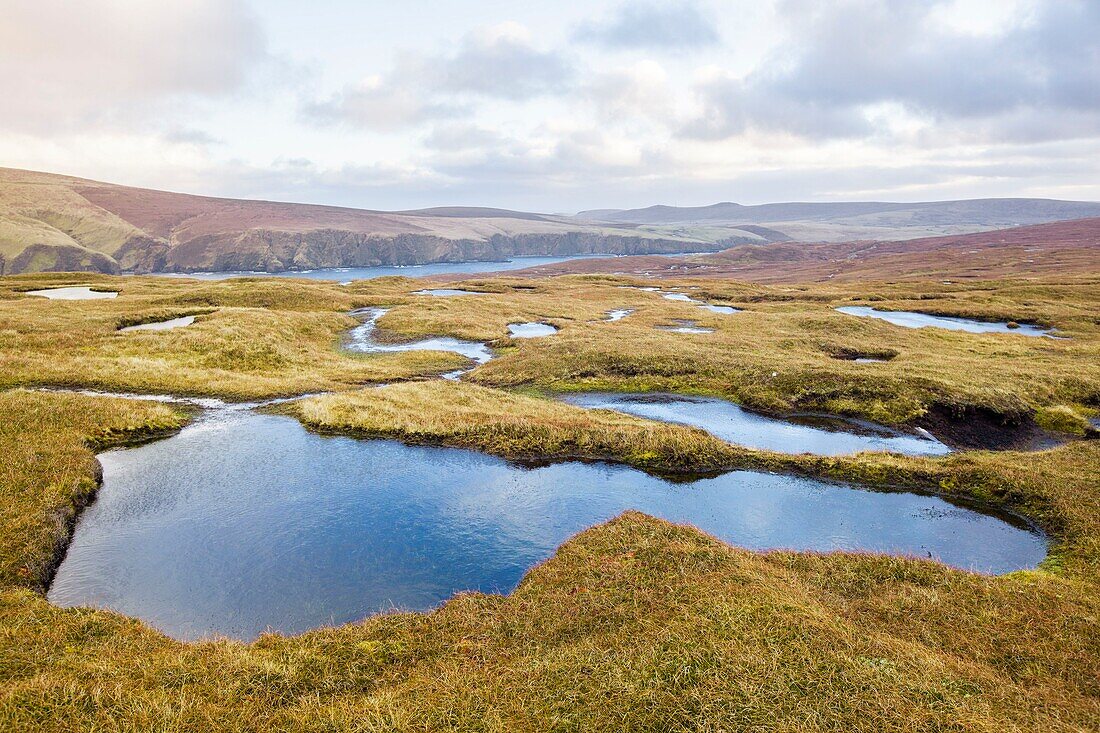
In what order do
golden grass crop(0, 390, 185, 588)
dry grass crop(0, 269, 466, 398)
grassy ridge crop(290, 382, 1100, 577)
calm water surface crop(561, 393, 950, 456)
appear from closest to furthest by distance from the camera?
golden grass crop(0, 390, 185, 588)
grassy ridge crop(290, 382, 1100, 577)
calm water surface crop(561, 393, 950, 456)
dry grass crop(0, 269, 466, 398)

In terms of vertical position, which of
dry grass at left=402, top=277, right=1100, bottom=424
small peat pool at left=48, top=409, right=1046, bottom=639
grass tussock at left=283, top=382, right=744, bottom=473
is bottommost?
small peat pool at left=48, top=409, right=1046, bottom=639

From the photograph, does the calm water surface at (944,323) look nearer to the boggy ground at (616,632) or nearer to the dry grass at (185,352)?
the boggy ground at (616,632)

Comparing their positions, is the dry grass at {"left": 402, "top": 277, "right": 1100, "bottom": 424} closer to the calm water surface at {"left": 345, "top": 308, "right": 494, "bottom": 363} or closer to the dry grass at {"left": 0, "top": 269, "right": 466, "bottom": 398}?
the calm water surface at {"left": 345, "top": 308, "right": 494, "bottom": 363}

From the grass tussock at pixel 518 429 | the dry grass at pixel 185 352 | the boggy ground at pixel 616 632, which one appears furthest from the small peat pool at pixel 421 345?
the boggy ground at pixel 616 632

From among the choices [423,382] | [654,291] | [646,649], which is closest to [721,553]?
[646,649]

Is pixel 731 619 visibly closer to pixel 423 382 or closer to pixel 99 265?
pixel 423 382

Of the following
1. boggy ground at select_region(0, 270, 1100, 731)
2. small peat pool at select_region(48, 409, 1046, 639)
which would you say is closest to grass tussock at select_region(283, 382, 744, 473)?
boggy ground at select_region(0, 270, 1100, 731)
